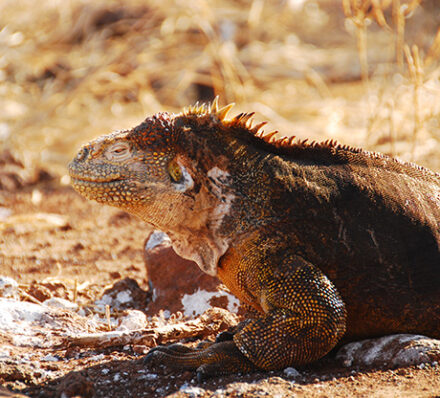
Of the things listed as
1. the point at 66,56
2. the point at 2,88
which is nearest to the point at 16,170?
the point at 2,88

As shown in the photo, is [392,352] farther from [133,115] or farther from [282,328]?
[133,115]

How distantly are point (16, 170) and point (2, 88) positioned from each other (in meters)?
2.35

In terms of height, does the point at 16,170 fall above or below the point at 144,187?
below

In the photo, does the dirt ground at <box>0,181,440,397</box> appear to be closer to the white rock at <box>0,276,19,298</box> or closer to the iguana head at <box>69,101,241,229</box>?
the white rock at <box>0,276,19,298</box>

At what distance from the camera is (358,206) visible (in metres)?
4.09

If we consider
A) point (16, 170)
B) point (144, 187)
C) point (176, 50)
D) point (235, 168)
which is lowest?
point (16, 170)

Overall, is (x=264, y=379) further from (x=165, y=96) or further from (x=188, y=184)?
(x=165, y=96)

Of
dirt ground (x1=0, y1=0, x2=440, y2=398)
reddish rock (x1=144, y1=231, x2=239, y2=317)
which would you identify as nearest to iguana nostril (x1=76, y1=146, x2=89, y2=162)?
dirt ground (x1=0, y1=0, x2=440, y2=398)

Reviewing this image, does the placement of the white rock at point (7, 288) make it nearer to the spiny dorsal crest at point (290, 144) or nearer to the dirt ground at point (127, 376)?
the dirt ground at point (127, 376)

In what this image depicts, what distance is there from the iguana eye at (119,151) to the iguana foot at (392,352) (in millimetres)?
1943

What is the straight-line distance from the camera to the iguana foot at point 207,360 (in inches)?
149

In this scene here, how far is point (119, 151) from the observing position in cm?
418

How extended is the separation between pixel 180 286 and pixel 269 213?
1.82 metres

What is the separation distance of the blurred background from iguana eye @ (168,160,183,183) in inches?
214
